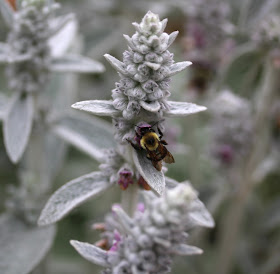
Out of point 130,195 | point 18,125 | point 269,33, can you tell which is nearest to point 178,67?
point 130,195

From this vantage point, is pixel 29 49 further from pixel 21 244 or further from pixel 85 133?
pixel 21 244

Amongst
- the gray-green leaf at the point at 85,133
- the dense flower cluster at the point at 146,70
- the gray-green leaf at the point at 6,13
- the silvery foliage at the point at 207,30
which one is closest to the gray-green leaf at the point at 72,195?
the dense flower cluster at the point at 146,70

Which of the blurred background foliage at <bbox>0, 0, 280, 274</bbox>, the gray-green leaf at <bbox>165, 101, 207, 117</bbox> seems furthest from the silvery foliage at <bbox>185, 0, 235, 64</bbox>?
the gray-green leaf at <bbox>165, 101, 207, 117</bbox>

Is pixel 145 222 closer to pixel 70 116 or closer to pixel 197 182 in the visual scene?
pixel 70 116

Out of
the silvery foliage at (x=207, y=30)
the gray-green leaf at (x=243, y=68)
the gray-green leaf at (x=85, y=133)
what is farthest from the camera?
the silvery foliage at (x=207, y=30)

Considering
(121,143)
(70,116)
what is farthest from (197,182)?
(121,143)

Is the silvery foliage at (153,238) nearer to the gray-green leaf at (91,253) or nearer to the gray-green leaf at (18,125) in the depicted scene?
the gray-green leaf at (91,253)
